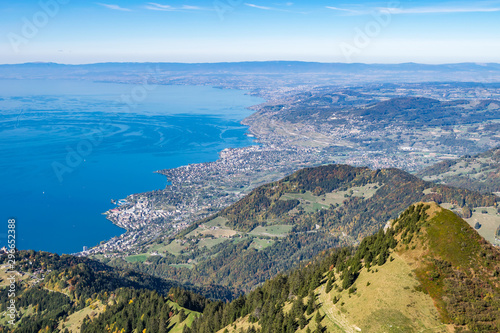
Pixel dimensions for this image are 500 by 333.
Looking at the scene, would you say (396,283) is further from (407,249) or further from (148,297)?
(148,297)

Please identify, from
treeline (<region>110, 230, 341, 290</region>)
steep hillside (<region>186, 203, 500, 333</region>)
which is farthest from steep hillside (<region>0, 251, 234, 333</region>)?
Result: steep hillside (<region>186, 203, 500, 333</region>)

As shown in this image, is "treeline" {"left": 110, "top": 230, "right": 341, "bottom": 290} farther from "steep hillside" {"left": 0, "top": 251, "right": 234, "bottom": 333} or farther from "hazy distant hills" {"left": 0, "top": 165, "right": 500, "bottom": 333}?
"steep hillside" {"left": 0, "top": 251, "right": 234, "bottom": 333}

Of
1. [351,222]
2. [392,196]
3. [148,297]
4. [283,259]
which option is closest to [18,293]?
[148,297]

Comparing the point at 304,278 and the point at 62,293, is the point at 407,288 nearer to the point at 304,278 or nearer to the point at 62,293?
the point at 304,278

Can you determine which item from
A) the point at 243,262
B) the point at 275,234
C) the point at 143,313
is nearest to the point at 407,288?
the point at 143,313

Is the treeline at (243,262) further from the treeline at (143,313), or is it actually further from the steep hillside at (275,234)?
the treeline at (143,313)

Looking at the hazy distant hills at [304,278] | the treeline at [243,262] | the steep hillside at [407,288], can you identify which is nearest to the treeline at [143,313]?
the hazy distant hills at [304,278]
